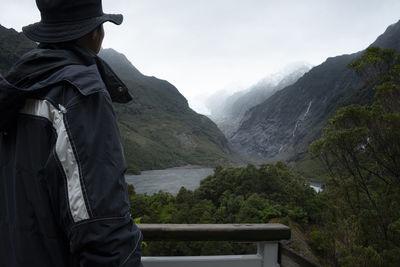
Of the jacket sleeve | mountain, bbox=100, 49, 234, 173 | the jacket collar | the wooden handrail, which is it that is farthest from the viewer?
mountain, bbox=100, 49, 234, 173

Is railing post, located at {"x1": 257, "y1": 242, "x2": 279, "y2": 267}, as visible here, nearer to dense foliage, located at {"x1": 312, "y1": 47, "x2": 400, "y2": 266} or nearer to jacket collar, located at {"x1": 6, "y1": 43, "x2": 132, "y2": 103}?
jacket collar, located at {"x1": 6, "y1": 43, "x2": 132, "y2": 103}

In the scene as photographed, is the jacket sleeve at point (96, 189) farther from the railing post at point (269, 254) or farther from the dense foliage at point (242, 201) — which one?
the dense foliage at point (242, 201)

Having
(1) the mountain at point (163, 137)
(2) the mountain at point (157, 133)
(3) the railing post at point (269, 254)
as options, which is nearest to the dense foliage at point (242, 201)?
(3) the railing post at point (269, 254)

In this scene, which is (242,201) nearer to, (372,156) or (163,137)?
(372,156)

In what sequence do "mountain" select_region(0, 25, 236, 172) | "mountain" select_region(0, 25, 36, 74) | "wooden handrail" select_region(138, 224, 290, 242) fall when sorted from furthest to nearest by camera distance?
"mountain" select_region(0, 25, 236, 172) < "mountain" select_region(0, 25, 36, 74) < "wooden handrail" select_region(138, 224, 290, 242)

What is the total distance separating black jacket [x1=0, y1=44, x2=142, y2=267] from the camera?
739 millimetres

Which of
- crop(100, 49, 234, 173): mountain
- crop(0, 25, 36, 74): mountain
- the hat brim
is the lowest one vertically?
crop(100, 49, 234, 173): mountain

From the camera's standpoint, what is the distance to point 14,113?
84 centimetres

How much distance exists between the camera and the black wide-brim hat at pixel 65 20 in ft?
3.02

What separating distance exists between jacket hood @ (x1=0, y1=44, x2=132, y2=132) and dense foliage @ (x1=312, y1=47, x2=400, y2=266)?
538 cm

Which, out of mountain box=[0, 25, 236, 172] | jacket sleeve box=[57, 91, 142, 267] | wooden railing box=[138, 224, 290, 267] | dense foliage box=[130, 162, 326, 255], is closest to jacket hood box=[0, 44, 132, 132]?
jacket sleeve box=[57, 91, 142, 267]

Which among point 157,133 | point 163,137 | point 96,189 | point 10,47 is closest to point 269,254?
point 96,189

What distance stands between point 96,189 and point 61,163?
125 millimetres

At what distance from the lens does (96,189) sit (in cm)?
74
